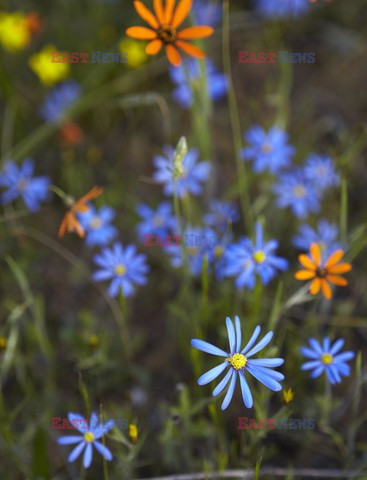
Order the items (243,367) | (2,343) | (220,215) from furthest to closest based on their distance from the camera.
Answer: (220,215) → (2,343) → (243,367)

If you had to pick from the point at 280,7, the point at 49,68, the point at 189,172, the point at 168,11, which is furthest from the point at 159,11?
the point at 280,7

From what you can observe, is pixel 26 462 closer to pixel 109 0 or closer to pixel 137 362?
pixel 137 362

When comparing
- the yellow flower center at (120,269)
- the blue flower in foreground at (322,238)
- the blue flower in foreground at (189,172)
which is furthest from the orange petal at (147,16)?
the blue flower in foreground at (322,238)

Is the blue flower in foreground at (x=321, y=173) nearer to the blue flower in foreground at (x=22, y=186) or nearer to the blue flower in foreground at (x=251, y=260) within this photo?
the blue flower in foreground at (x=251, y=260)

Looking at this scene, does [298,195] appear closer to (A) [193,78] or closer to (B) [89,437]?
(A) [193,78]

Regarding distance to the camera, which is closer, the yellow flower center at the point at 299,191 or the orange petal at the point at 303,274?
the orange petal at the point at 303,274
